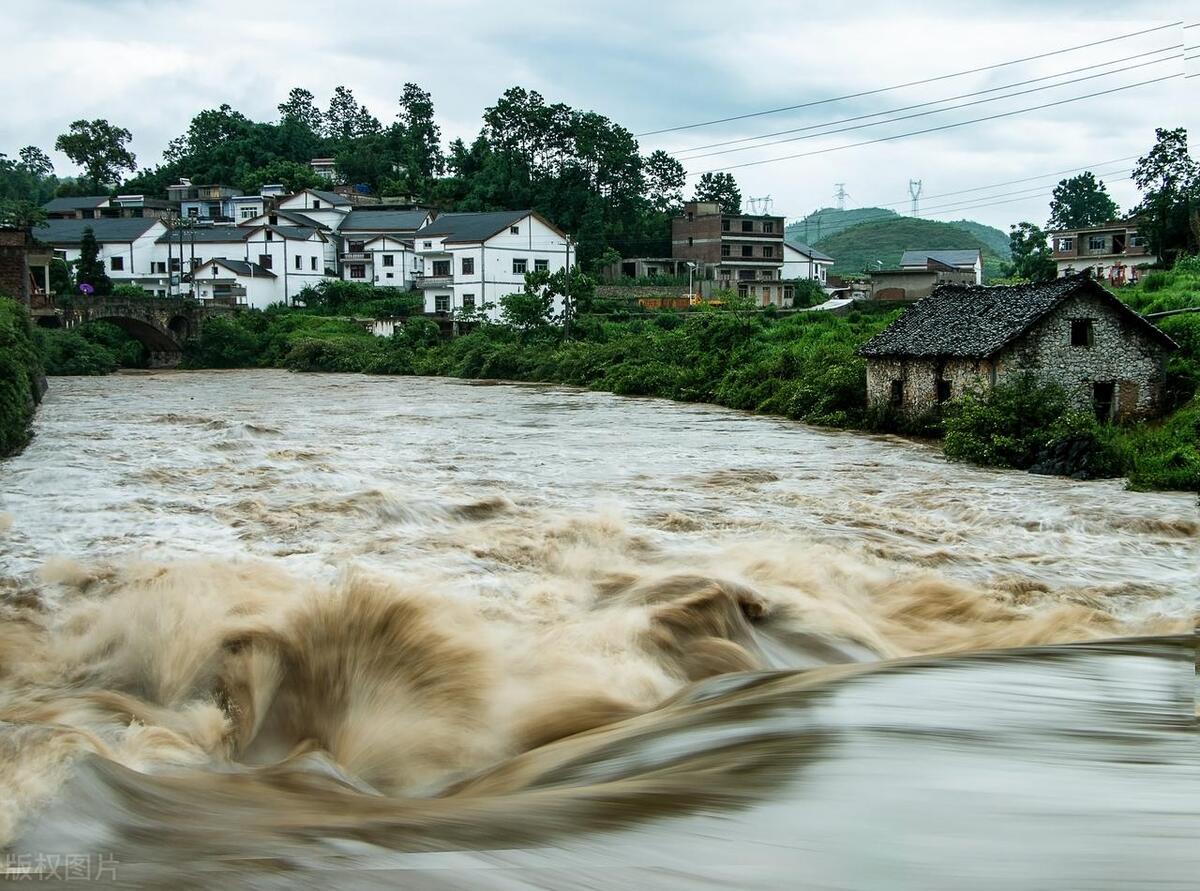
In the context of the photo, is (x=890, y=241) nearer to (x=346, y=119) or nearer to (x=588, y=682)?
(x=346, y=119)

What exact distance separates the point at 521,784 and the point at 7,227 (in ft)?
131

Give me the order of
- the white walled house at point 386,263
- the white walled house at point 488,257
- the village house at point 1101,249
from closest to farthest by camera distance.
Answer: the village house at point 1101,249 → the white walled house at point 488,257 → the white walled house at point 386,263

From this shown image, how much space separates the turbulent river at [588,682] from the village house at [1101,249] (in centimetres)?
3979

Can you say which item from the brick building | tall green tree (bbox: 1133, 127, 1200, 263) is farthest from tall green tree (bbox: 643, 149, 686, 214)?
tall green tree (bbox: 1133, 127, 1200, 263)

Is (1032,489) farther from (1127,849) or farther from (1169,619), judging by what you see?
(1127,849)

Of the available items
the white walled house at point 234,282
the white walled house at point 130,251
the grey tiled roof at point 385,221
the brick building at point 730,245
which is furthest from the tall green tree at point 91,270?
the brick building at point 730,245

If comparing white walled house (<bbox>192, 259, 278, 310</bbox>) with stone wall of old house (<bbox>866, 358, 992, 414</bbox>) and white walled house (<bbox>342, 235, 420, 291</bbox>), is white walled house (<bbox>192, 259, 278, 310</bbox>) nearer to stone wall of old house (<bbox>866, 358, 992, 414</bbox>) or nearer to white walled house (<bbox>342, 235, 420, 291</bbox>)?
white walled house (<bbox>342, 235, 420, 291</bbox>)

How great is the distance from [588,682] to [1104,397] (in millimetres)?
18889

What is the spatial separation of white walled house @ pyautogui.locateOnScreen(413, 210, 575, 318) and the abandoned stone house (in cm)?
3353

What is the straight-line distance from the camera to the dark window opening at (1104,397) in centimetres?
2256

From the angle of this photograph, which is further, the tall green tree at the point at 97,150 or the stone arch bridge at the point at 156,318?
the tall green tree at the point at 97,150

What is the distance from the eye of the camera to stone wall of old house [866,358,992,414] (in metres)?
22.3

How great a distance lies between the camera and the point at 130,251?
67938 mm

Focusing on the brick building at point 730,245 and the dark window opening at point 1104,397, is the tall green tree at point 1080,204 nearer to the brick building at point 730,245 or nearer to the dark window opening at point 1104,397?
the brick building at point 730,245
